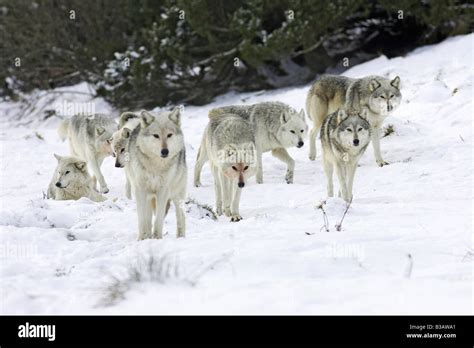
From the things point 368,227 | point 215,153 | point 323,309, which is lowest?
point 323,309

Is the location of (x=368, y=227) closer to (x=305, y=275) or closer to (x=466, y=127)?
(x=305, y=275)

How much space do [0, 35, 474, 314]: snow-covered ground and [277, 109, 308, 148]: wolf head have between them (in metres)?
0.66

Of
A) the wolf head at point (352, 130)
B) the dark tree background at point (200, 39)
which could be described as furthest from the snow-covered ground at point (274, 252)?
the dark tree background at point (200, 39)

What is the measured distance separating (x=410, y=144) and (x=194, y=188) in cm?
367

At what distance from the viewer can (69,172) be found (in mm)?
8695

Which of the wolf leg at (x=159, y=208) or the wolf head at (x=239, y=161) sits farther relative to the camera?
the wolf head at (x=239, y=161)

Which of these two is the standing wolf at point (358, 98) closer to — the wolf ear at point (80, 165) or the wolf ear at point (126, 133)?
the wolf ear at point (126, 133)

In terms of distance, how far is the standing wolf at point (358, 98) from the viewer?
10156 mm

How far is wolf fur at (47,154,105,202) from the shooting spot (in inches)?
341

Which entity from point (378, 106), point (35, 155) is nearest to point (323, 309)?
point (378, 106)

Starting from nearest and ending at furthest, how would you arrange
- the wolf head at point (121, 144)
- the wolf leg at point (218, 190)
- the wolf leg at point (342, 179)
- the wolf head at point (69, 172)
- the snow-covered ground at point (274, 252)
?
the snow-covered ground at point (274, 252) → the wolf head at point (121, 144) → the wolf leg at point (342, 179) → the wolf leg at point (218, 190) → the wolf head at point (69, 172)

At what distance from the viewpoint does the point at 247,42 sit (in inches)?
642

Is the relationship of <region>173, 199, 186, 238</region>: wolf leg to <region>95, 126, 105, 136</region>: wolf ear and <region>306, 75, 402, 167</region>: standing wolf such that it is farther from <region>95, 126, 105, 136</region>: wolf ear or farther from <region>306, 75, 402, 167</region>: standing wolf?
<region>306, 75, 402, 167</region>: standing wolf

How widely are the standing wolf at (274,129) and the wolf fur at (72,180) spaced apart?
1780 millimetres
